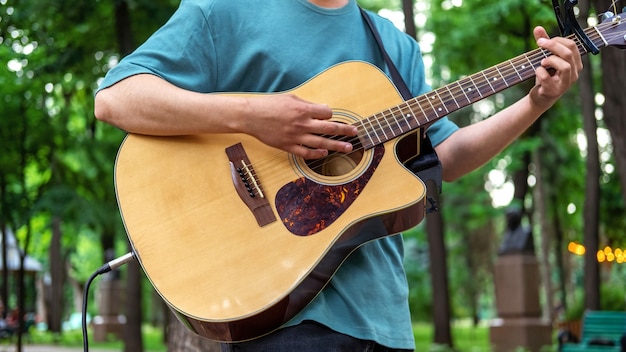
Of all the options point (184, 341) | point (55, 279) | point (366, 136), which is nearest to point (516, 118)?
point (366, 136)

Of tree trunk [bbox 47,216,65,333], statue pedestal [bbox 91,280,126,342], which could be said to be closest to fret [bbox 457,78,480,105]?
statue pedestal [bbox 91,280,126,342]

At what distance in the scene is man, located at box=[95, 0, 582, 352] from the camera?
2232 millimetres

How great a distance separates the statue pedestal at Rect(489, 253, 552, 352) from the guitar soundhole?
14.7 m

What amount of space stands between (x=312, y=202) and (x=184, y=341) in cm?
467

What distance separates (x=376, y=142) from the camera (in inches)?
94.5

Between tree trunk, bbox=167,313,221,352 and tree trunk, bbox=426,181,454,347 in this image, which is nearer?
tree trunk, bbox=167,313,221,352

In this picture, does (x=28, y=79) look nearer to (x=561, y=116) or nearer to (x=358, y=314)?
(x=358, y=314)

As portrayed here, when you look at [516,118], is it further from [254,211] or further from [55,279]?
[55,279]

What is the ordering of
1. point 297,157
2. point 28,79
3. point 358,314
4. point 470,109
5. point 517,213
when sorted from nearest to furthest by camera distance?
point 358,314 → point 297,157 → point 28,79 → point 517,213 → point 470,109

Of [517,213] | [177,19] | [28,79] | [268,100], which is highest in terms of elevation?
[28,79]

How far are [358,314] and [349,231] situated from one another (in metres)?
0.23

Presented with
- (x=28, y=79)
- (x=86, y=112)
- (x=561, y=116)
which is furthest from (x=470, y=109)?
(x=28, y=79)

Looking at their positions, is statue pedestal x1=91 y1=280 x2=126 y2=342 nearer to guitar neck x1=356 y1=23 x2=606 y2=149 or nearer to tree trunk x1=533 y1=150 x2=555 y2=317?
tree trunk x1=533 y1=150 x2=555 y2=317

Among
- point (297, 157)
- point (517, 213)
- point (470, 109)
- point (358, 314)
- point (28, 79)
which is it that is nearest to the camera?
point (358, 314)
